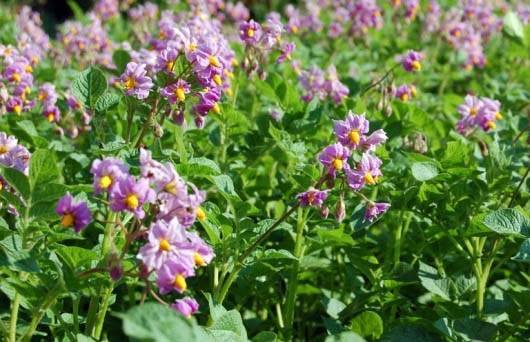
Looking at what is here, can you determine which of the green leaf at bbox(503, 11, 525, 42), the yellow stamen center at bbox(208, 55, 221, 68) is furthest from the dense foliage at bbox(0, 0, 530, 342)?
the green leaf at bbox(503, 11, 525, 42)

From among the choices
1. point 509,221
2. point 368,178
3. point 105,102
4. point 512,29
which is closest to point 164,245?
point 368,178

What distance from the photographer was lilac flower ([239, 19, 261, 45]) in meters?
2.65

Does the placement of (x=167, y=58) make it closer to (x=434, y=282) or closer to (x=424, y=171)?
(x=424, y=171)

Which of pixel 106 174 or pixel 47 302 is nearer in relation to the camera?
pixel 106 174

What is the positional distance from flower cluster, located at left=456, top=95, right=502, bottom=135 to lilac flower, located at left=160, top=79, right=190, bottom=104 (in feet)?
3.93

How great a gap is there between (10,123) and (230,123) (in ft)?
2.52

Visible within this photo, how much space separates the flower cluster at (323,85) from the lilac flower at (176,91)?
1.05m

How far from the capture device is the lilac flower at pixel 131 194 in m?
1.51

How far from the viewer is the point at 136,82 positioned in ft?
Answer: 6.63

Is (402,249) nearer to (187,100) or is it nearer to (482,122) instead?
(482,122)

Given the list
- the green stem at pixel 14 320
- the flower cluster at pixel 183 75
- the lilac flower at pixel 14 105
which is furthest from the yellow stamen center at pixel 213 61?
the lilac flower at pixel 14 105

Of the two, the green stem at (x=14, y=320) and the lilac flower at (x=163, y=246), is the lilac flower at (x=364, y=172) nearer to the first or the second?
the lilac flower at (x=163, y=246)

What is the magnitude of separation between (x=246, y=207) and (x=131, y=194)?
468mm

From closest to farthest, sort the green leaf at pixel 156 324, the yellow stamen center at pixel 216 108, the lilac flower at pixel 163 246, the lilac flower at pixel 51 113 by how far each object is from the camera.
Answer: the green leaf at pixel 156 324 < the lilac flower at pixel 163 246 < the yellow stamen center at pixel 216 108 < the lilac flower at pixel 51 113
